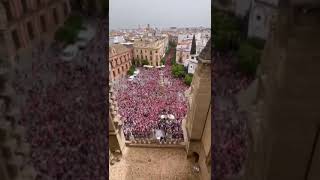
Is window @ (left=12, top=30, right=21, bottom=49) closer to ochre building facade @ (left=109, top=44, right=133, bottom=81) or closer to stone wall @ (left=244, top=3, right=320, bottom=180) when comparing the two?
stone wall @ (left=244, top=3, right=320, bottom=180)

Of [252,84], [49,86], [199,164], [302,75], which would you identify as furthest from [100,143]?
[199,164]

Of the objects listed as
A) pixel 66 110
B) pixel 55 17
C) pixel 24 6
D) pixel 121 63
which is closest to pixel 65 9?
pixel 55 17

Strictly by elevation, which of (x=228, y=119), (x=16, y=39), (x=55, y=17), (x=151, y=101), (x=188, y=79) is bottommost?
(x=151, y=101)

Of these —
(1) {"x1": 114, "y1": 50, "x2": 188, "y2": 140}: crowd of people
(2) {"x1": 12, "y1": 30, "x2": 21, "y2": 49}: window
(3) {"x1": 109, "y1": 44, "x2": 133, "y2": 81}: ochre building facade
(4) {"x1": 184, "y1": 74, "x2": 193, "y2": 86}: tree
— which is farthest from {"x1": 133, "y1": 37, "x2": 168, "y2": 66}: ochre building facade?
(2) {"x1": 12, "y1": 30, "x2": 21, "y2": 49}: window

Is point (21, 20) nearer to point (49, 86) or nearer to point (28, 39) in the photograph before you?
point (28, 39)

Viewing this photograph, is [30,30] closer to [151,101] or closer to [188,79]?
[151,101]

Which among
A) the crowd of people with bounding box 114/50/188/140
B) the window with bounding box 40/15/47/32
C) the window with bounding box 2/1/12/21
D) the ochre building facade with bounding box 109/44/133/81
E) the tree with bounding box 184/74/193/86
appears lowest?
the crowd of people with bounding box 114/50/188/140

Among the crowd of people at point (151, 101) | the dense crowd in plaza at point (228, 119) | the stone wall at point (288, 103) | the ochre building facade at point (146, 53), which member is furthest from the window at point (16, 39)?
the ochre building facade at point (146, 53)
